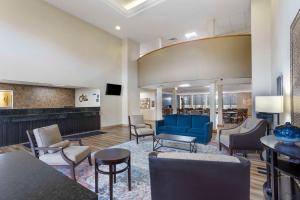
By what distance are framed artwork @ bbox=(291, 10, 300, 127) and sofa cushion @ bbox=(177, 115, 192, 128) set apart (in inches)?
126

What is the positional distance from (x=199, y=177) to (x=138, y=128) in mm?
4126

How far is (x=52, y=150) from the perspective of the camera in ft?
8.92

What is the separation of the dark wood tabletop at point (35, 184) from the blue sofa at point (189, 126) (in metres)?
4.47

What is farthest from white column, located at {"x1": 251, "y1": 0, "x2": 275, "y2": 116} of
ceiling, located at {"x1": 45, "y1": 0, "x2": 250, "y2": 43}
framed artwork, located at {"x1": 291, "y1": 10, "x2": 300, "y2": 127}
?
framed artwork, located at {"x1": 291, "y1": 10, "x2": 300, "y2": 127}

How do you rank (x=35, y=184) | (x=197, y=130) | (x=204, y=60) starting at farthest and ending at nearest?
(x=204, y=60) < (x=197, y=130) < (x=35, y=184)

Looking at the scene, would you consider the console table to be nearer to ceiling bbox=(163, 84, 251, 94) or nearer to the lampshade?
the lampshade

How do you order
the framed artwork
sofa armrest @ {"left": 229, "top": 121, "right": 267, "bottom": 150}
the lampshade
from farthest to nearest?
sofa armrest @ {"left": 229, "top": 121, "right": 267, "bottom": 150}, the lampshade, the framed artwork

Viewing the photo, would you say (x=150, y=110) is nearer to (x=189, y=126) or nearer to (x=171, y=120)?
(x=171, y=120)

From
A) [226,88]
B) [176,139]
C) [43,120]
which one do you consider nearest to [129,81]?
[43,120]

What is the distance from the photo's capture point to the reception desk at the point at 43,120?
4742 millimetres

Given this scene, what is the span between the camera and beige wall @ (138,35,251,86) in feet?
18.4

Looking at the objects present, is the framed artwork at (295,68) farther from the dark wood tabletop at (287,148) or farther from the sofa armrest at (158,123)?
the sofa armrest at (158,123)

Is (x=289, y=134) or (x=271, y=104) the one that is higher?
(x=271, y=104)

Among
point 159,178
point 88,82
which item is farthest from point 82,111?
point 159,178
